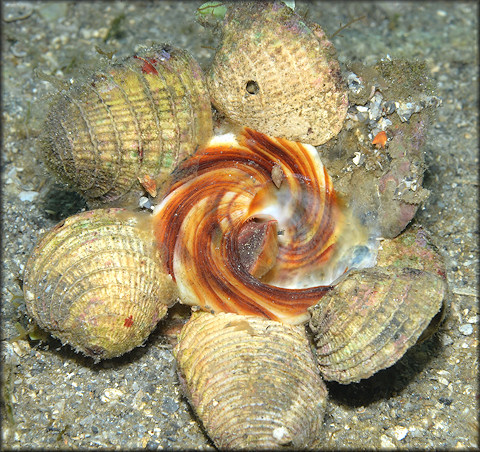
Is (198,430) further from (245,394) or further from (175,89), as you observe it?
(175,89)

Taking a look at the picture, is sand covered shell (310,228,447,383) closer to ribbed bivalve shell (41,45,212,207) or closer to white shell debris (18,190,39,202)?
ribbed bivalve shell (41,45,212,207)

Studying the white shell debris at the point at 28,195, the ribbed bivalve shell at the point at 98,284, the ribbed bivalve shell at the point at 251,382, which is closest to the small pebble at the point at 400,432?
the ribbed bivalve shell at the point at 251,382

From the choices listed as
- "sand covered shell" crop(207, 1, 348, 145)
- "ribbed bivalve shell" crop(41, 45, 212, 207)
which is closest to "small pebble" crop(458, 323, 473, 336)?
"sand covered shell" crop(207, 1, 348, 145)

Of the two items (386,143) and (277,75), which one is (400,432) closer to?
(386,143)

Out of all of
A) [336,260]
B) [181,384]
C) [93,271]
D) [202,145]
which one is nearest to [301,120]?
[202,145]

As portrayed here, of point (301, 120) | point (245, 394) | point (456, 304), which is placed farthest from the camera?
point (456, 304)

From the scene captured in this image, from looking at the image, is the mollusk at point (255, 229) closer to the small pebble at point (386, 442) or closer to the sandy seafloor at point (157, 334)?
the sandy seafloor at point (157, 334)

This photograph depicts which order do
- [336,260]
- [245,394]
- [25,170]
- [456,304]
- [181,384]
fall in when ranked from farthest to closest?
[25,170] < [456,304] < [336,260] < [181,384] < [245,394]
